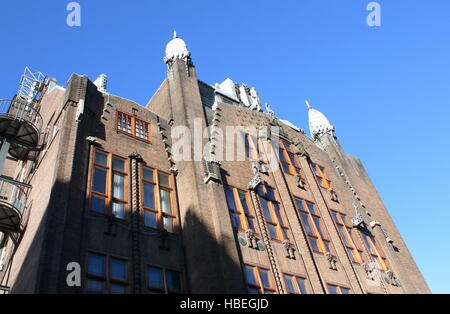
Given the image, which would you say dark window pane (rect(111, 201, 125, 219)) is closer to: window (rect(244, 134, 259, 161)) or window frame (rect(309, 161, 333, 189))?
window (rect(244, 134, 259, 161))

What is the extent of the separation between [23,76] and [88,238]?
17.6 m

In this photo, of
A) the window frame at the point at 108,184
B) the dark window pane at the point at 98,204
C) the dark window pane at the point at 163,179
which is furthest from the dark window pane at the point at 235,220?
the dark window pane at the point at 98,204

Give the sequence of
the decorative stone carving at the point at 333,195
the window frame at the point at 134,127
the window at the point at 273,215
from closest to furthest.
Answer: the window at the point at 273,215, the window frame at the point at 134,127, the decorative stone carving at the point at 333,195

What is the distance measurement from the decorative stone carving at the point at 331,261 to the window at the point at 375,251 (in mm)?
4556

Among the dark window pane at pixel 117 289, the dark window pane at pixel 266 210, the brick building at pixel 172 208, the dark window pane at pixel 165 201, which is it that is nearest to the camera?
the dark window pane at pixel 117 289

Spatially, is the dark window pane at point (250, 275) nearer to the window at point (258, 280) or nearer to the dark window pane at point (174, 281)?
the window at point (258, 280)

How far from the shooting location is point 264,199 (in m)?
22.5

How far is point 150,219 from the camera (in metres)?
17.8

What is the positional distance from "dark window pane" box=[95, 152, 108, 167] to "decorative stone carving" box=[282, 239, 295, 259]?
9281 mm

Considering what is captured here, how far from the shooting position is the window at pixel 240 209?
64.9 feet

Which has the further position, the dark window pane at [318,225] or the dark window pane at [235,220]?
the dark window pane at [318,225]

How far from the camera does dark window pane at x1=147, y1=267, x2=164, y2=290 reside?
15539mm

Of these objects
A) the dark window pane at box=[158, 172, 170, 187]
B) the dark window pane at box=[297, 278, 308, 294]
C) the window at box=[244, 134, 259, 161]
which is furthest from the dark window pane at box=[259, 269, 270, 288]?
the window at box=[244, 134, 259, 161]
